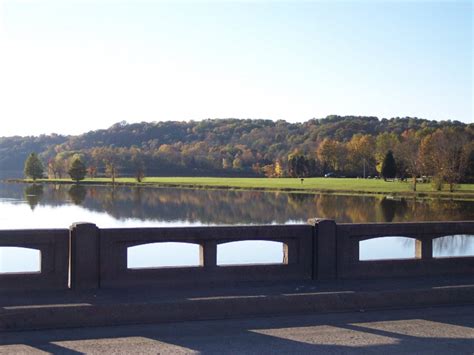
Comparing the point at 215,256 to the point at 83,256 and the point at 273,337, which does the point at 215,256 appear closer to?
the point at 83,256

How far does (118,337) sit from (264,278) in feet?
14.1

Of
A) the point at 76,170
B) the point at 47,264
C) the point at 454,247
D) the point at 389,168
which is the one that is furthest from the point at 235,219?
the point at 76,170

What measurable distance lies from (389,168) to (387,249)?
86.5 metres

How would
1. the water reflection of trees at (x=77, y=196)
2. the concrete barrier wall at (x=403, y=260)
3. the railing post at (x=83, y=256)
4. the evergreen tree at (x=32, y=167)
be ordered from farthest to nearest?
the evergreen tree at (x=32, y=167), the water reflection of trees at (x=77, y=196), the concrete barrier wall at (x=403, y=260), the railing post at (x=83, y=256)

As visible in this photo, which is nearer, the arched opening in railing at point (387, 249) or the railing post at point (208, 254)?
the railing post at point (208, 254)

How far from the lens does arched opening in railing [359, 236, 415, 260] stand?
26.9 metres

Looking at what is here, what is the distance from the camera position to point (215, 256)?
13.0 meters

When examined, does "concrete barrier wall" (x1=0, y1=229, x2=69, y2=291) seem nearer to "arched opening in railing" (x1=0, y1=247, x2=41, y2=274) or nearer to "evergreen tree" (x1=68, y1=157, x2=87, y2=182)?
"arched opening in railing" (x1=0, y1=247, x2=41, y2=274)

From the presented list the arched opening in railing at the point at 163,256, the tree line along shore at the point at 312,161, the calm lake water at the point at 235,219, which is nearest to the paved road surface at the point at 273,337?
the arched opening in railing at the point at 163,256

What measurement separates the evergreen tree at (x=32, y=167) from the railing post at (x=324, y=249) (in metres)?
112

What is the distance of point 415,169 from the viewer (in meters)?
95.0

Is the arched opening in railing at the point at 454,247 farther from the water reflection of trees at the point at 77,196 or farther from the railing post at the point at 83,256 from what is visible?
the water reflection of trees at the point at 77,196

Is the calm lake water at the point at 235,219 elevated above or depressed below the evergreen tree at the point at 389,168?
below

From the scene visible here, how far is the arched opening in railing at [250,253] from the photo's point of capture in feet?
79.9
